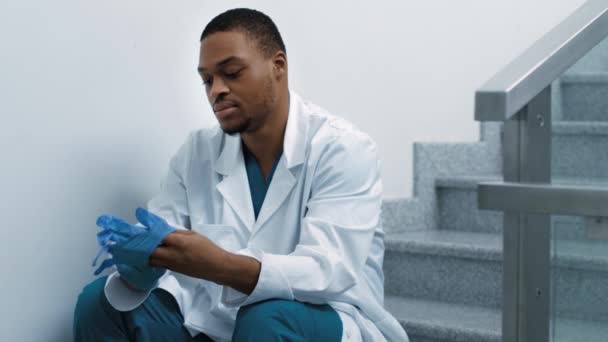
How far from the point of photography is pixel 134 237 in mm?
1458

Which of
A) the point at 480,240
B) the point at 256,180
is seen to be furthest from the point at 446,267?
the point at 256,180

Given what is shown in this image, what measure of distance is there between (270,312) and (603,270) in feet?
1.70

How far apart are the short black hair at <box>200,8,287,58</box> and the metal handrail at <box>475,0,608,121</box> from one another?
1.99ft

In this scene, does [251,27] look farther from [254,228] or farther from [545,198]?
[545,198]

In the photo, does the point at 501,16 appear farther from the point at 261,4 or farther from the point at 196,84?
the point at 196,84

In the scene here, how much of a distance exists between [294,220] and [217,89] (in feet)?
0.89

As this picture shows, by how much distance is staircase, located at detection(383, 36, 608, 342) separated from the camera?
3.72 feet

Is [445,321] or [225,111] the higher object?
[225,111]

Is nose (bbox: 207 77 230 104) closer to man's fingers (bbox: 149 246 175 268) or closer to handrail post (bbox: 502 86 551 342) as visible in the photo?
man's fingers (bbox: 149 246 175 268)

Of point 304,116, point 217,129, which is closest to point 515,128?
point 304,116

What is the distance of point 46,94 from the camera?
1.63 metres

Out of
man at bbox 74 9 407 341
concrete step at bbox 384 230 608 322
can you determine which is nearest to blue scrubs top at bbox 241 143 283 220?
man at bbox 74 9 407 341

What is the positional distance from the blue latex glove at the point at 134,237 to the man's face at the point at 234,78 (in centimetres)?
26

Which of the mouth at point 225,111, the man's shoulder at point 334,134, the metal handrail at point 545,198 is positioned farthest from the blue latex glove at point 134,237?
the metal handrail at point 545,198
